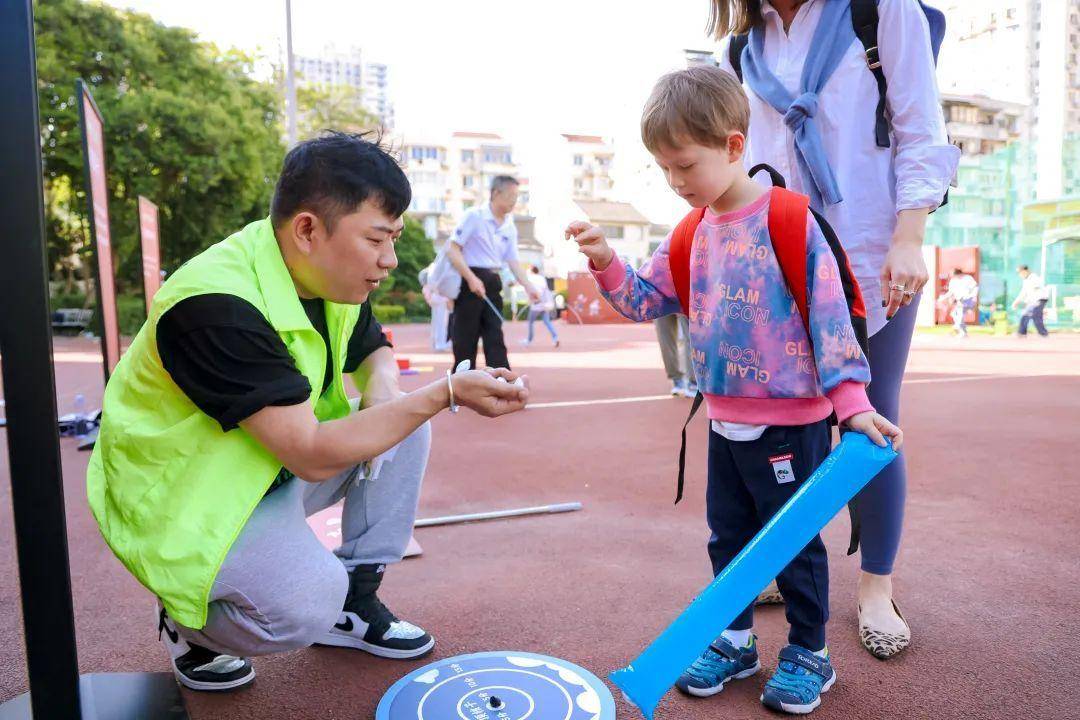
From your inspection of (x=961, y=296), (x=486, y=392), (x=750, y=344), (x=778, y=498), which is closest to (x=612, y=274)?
(x=750, y=344)

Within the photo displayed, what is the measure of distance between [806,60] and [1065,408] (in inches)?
228

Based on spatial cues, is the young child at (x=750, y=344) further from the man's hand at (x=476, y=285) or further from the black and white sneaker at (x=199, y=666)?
the man's hand at (x=476, y=285)

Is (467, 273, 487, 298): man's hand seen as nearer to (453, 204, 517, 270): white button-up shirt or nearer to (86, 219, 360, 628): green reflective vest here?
(453, 204, 517, 270): white button-up shirt

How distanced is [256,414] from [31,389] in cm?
40

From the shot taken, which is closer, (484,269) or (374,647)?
(374,647)

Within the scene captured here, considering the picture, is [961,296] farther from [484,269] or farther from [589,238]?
[589,238]

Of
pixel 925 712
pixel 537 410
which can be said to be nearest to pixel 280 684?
pixel 925 712

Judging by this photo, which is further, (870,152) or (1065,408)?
(1065,408)

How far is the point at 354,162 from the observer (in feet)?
6.05

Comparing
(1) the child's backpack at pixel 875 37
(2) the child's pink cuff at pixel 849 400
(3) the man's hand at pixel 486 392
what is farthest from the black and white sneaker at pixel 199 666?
(1) the child's backpack at pixel 875 37

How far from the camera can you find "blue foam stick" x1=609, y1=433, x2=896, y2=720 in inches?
66.2

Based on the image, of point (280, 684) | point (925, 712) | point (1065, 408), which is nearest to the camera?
point (925, 712)

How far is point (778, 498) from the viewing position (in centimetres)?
197

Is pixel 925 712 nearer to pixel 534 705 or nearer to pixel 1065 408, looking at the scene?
pixel 534 705
